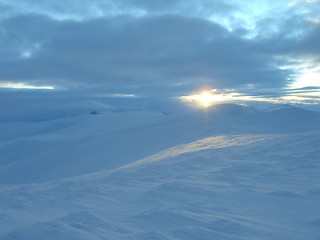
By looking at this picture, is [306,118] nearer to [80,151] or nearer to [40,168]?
[80,151]

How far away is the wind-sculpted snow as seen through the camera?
5.23 m

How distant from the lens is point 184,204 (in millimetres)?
6469

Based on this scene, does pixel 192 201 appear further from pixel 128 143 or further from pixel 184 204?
pixel 128 143

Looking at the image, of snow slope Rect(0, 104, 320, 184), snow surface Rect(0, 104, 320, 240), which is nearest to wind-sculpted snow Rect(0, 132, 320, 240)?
snow surface Rect(0, 104, 320, 240)

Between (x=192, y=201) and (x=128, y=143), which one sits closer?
(x=192, y=201)

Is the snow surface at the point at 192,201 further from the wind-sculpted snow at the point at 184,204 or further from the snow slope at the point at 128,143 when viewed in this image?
the snow slope at the point at 128,143

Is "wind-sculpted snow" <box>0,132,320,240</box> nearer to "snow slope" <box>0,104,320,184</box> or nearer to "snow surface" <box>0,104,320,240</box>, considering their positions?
"snow surface" <box>0,104,320,240</box>

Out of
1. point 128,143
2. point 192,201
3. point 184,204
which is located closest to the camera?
point 184,204

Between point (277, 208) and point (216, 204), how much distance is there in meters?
1.02

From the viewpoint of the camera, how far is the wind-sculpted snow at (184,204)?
17.2 ft

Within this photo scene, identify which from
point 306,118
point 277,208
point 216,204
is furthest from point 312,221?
point 306,118

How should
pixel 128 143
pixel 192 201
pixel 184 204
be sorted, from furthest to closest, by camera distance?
pixel 128 143 → pixel 192 201 → pixel 184 204

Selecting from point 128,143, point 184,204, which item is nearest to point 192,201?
point 184,204


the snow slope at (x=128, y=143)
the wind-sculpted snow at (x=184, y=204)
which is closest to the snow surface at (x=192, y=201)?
the wind-sculpted snow at (x=184, y=204)
